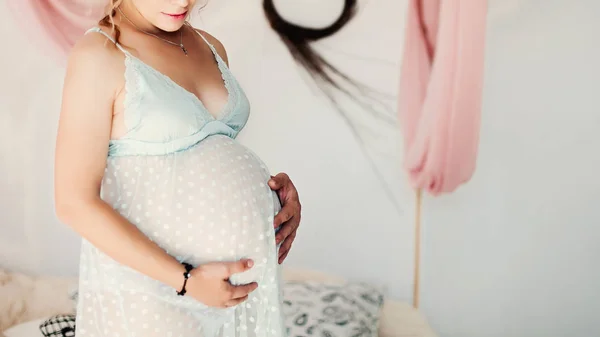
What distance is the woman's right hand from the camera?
0.87 metres

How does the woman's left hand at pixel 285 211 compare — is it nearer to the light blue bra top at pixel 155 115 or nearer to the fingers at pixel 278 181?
the fingers at pixel 278 181

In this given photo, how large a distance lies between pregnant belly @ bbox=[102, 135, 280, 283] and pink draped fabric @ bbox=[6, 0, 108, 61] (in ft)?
3.76

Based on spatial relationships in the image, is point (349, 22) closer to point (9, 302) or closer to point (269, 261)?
point (269, 261)

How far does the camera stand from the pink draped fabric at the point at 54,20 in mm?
1859

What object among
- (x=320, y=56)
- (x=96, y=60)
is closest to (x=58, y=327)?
(x=96, y=60)

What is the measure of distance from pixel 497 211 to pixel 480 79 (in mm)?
446

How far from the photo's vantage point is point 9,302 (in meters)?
1.79

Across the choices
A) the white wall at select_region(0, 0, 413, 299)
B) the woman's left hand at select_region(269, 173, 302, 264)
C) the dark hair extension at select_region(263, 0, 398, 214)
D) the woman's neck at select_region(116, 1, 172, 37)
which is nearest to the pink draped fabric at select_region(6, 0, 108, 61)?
the white wall at select_region(0, 0, 413, 299)

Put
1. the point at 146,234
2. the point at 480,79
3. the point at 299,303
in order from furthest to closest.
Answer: the point at 480,79
the point at 299,303
the point at 146,234

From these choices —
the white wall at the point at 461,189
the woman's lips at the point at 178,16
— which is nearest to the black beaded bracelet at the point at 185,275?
the woman's lips at the point at 178,16

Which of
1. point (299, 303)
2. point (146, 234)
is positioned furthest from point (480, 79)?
point (146, 234)

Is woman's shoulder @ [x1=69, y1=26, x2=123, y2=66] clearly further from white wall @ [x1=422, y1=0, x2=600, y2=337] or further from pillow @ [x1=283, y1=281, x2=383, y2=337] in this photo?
white wall @ [x1=422, y1=0, x2=600, y2=337]

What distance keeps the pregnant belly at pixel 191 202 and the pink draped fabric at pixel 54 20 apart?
3.76 feet

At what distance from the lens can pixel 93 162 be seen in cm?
82
